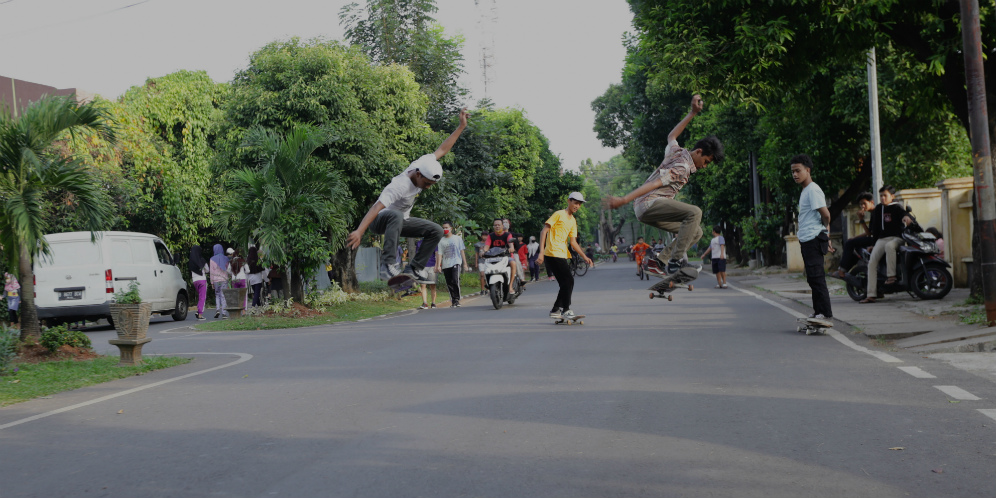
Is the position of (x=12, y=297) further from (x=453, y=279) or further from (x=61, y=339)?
(x=61, y=339)

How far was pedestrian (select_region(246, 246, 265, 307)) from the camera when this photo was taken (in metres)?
21.0

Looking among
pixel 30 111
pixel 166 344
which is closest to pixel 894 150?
pixel 166 344

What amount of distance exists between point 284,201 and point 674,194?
32.5 feet

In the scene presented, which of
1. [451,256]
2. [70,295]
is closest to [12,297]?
[70,295]

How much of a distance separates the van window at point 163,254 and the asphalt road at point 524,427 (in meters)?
Result: 11.3

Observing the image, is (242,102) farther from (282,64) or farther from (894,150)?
(894,150)

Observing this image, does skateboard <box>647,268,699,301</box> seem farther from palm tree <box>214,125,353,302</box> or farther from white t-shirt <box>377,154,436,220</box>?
palm tree <box>214,125,353,302</box>

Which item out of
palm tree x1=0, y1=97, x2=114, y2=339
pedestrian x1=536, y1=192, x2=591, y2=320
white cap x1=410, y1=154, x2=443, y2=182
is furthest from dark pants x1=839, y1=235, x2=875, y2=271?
palm tree x1=0, y1=97, x2=114, y2=339

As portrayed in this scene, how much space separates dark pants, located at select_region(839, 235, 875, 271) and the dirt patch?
1250 cm

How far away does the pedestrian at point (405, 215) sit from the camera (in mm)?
8625

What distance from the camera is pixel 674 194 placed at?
34.3ft

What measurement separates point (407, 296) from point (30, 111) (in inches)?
577

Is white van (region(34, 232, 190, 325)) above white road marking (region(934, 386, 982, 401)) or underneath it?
above

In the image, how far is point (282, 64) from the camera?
22.5 metres
